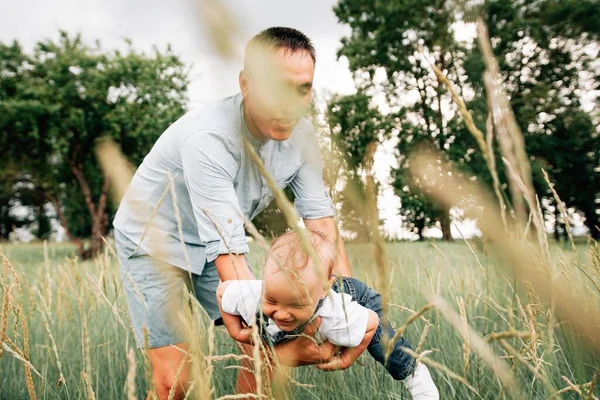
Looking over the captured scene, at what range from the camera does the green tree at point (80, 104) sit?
55.5ft

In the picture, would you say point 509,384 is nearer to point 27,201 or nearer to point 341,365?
point 341,365

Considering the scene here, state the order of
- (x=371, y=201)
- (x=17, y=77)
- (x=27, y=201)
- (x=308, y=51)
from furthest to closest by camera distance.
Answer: (x=27, y=201) < (x=17, y=77) < (x=308, y=51) < (x=371, y=201)

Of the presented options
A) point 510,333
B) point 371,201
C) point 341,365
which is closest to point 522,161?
point 510,333

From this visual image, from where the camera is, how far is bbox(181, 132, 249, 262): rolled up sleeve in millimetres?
1564

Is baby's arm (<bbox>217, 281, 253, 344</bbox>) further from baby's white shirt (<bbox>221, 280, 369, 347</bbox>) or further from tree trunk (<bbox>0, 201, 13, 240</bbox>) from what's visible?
tree trunk (<bbox>0, 201, 13, 240</bbox>)

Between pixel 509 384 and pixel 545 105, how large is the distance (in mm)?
24112

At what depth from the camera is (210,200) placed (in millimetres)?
1581

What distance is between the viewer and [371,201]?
0.46 metres

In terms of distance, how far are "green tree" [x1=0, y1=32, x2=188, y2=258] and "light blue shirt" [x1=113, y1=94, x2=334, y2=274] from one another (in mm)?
15280

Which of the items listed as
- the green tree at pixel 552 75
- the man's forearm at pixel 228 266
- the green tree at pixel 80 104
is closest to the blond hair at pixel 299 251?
the man's forearm at pixel 228 266

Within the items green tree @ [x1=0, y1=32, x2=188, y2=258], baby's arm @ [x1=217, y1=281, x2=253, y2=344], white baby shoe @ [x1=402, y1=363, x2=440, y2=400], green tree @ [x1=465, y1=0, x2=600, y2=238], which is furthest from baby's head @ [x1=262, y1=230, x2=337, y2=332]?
green tree @ [x1=465, y1=0, x2=600, y2=238]

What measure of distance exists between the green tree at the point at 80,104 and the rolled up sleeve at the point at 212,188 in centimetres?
1570

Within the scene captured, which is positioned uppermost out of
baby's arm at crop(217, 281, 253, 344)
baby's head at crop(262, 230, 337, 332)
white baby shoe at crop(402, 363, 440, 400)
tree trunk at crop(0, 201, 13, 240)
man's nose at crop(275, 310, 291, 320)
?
baby's head at crop(262, 230, 337, 332)

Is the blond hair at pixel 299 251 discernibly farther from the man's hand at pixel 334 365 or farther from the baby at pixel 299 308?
the man's hand at pixel 334 365
